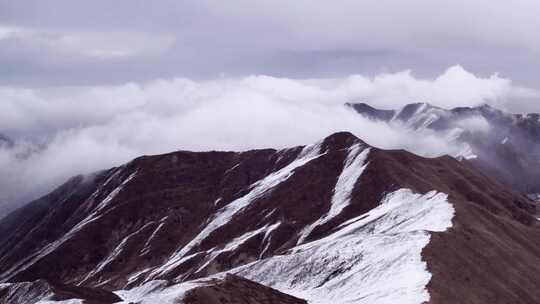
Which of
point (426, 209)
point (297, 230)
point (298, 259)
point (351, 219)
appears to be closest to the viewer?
point (298, 259)

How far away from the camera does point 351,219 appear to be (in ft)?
563

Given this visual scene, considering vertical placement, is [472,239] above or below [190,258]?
above

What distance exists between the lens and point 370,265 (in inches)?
4067

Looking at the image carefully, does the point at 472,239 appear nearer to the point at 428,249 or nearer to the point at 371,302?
the point at 428,249

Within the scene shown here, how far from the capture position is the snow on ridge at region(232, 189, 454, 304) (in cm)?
9156

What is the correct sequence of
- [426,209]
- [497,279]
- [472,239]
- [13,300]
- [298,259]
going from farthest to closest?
1. [13,300]
2. [426,209]
3. [298,259]
4. [472,239]
5. [497,279]

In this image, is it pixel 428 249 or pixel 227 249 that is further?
pixel 227 249

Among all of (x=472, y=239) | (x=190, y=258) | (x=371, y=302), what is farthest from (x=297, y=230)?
(x=371, y=302)

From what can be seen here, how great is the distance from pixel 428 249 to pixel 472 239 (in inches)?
537

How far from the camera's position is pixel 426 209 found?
135875mm

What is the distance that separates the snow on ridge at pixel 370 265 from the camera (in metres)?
91.6

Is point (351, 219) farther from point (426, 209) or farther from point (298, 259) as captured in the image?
point (298, 259)

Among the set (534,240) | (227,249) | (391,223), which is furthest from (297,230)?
(534,240)

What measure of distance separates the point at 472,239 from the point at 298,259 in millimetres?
29482
